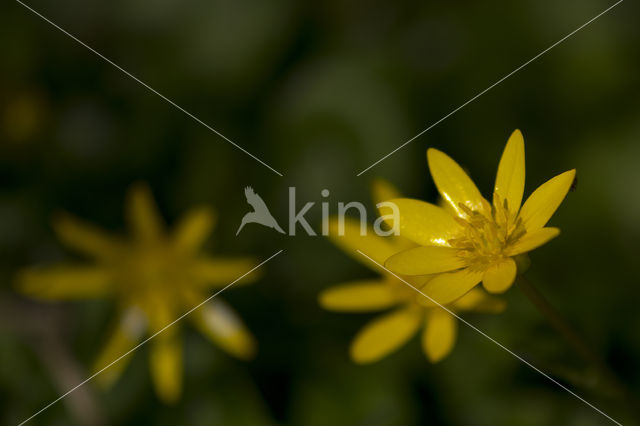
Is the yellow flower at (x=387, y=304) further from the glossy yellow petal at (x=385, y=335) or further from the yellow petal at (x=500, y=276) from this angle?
the yellow petal at (x=500, y=276)

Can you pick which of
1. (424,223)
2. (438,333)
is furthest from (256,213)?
(424,223)

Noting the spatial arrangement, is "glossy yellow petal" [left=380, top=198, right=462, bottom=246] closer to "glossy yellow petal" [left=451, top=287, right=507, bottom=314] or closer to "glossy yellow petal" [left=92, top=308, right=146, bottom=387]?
"glossy yellow petal" [left=451, top=287, right=507, bottom=314]

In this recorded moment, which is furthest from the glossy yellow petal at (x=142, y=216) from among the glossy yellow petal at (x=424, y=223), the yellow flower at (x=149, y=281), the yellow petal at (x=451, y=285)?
the yellow petal at (x=451, y=285)

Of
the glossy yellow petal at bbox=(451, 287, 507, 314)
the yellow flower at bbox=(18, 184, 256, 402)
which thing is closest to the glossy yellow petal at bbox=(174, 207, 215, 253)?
the yellow flower at bbox=(18, 184, 256, 402)

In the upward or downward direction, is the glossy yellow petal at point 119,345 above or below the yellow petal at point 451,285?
below

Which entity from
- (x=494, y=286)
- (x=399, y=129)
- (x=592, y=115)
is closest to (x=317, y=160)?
(x=399, y=129)

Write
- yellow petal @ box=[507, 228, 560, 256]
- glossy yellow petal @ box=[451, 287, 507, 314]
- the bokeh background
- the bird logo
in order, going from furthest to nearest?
the bird logo
the bokeh background
glossy yellow petal @ box=[451, 287, 507, 314]
yellow petal @ box=[507, 228, 560, 256]
